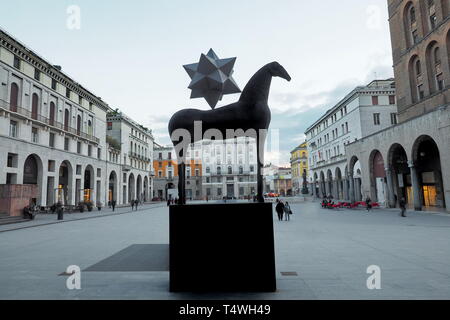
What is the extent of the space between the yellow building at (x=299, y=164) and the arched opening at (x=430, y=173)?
52.1 meters

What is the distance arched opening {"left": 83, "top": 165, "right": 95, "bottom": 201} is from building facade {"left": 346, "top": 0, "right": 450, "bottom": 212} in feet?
132

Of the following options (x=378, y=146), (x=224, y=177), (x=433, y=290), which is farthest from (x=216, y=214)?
(x=224, y=177)

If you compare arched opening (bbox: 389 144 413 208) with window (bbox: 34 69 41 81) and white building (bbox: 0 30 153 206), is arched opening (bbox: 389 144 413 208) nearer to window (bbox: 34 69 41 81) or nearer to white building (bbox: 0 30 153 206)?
white building (bbox: 0 30 153 206)

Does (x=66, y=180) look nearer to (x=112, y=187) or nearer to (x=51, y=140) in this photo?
(x=51, y=140)

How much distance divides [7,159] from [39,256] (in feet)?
79.7

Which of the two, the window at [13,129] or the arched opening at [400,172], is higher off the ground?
the window at [13,129]

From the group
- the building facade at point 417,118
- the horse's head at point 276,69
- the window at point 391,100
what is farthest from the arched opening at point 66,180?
the window at point 391,100

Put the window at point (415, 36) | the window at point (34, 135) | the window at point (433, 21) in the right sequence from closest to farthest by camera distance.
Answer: the window at point (433, 21), the window at point (415, 36), the window at point (34, 135)

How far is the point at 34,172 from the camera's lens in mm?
31766

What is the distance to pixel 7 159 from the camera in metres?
27.4

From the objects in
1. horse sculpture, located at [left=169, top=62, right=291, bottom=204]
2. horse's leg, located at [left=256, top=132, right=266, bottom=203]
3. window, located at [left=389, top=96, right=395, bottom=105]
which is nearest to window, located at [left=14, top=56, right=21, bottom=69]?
horse sculpture, located at [left=169, top=62, right=291, bottom=204]

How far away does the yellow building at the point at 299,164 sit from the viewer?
270 ft

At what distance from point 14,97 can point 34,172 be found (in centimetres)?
859

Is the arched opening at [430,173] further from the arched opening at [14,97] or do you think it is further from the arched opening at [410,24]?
the arched opening at [14,97]
